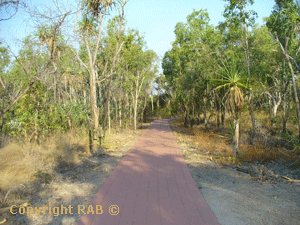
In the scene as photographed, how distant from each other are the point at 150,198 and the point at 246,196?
2.40 m

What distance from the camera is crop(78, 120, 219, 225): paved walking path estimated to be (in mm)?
4273

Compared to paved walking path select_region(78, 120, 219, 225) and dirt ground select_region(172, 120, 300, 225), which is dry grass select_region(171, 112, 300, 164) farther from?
paved walking path select_region(78, 120, 219, 225)

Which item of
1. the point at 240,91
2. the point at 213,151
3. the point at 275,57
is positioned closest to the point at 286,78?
the point at 275,57

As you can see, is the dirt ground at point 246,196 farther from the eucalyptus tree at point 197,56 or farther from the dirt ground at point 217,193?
the eucalyptus tree at point 197,56

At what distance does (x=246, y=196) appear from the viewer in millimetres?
5418

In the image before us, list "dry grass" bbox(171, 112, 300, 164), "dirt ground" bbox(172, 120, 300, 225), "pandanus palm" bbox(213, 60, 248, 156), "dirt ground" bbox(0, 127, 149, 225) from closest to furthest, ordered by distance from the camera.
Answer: "dirt ground" bbox(0, 127, 149, 225) → "dirt ground" bbox(172, 120, 300, 225) → "dry grass" bbox(171, 112, 300, 164) → "pandanus palm" bbox(213, 60, 248, 156)

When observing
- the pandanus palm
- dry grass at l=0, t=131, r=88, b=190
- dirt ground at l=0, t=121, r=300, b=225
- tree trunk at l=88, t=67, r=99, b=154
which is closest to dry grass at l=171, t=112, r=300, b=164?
the pandanus palm

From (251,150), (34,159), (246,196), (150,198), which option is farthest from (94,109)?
(251,150)

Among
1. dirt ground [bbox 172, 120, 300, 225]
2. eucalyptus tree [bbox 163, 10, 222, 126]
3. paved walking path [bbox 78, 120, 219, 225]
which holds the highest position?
eucalyptus tree [bbox 163, 10, 222, 126]

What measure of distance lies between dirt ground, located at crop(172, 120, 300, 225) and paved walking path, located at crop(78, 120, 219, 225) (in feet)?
1.10

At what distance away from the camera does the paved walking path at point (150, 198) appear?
4.27 meters

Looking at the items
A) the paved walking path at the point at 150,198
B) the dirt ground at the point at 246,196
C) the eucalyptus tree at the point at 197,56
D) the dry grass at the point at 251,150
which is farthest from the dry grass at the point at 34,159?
the eucalyptus tree at the point at 197,56

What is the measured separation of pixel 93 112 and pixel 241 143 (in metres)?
7.77

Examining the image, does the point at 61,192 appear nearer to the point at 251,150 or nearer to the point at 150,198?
the point at 150,198
